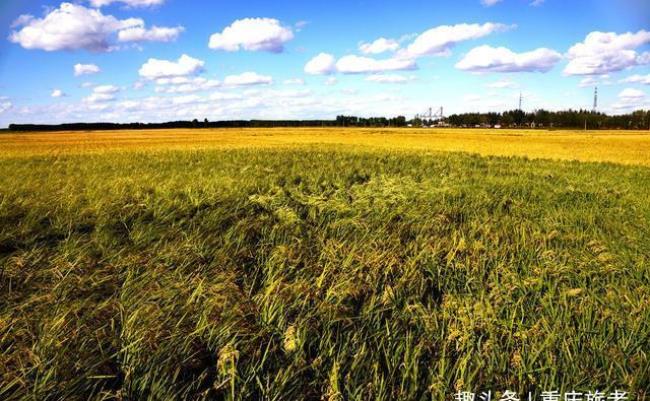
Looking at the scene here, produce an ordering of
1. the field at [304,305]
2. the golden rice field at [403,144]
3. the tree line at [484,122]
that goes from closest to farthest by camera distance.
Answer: the field at [304,305] → the golden rice field at [403,144] → the tree line at [484,122]

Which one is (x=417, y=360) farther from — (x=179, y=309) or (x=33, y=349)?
(x=33, y=349)

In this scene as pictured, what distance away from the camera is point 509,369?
231cm

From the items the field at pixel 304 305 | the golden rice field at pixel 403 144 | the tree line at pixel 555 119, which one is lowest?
the field at pixel 304 305

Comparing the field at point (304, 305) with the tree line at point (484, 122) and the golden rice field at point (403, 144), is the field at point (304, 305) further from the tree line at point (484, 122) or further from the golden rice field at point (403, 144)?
the tree line at point (484, 122)

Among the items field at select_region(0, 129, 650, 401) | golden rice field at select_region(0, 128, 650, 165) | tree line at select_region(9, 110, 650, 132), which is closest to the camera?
field at select_region(0, 129, 650, 401)

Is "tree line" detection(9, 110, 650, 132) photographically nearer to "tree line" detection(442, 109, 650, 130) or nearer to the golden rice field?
"tree line" detection(442, 109, 650, 130)

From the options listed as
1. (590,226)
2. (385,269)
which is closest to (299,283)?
(385,269)

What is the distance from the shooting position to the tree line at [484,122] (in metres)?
137

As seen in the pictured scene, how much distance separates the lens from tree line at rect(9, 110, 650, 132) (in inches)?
5384

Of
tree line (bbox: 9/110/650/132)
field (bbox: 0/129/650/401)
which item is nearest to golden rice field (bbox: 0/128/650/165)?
field (bbox: 0/129/650/401)

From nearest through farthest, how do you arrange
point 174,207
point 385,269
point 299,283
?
1. point 299,283
2. point 385,269
3. point 174,207

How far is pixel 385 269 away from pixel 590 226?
3.85m

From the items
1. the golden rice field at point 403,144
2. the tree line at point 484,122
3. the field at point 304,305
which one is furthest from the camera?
the tree line at point 484,122

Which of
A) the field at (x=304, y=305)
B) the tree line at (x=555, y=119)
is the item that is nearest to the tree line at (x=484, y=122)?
the tree line at (x=555, y=119)
